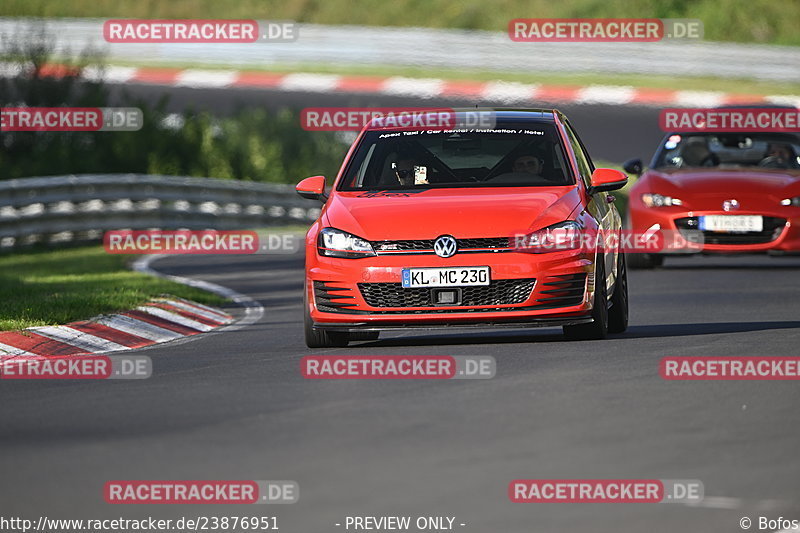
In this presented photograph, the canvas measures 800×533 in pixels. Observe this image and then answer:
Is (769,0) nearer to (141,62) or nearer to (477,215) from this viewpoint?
(141,62)

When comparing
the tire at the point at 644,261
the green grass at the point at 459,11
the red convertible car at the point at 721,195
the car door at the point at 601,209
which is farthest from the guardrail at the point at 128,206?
the green grass at the point at 459,11

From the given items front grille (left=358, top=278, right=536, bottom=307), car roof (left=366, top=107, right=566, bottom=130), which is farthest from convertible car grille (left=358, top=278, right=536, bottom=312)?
car roof (left=366, top=107, right=566, bottom=130)

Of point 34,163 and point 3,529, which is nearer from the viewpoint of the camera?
point 3,529

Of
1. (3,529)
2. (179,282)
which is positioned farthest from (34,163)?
→ (3,529)

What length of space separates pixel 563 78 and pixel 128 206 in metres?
15.9

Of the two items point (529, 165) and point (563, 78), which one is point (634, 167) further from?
point (563, 78)

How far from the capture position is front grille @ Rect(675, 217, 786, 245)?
61.2ft

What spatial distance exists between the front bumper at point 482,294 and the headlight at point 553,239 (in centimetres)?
4

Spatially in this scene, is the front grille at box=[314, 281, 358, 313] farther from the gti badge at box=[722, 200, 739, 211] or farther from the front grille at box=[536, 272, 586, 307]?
the gti badge at box=[722, 200, 739, 211]

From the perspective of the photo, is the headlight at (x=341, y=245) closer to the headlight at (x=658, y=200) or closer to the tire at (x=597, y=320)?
the tire at (x=597, y=320)

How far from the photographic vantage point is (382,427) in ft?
27.7

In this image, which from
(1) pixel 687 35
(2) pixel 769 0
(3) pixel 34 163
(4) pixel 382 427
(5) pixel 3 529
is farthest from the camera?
(2) pixel 769 0

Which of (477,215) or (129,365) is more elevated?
(477,215)

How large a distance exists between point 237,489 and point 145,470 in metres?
0.55
